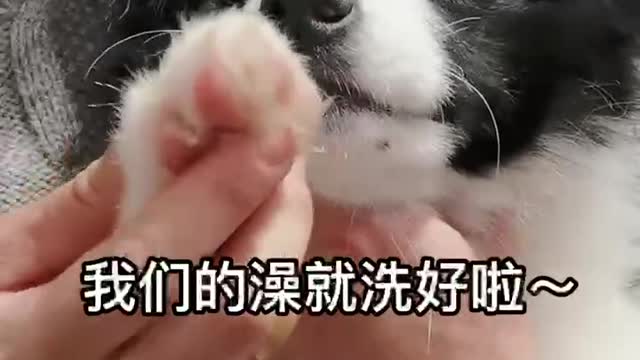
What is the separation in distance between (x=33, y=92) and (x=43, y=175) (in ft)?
0.19

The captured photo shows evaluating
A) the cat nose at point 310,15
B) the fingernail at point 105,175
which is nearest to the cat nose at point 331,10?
the cat nose at point 310,15

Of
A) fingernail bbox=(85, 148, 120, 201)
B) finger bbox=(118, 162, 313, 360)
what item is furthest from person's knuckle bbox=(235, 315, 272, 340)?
fingernail bbox=(85, 148, 120, 201)

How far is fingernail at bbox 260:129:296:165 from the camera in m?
0.37

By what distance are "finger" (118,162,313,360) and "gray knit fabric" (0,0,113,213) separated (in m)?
0.15

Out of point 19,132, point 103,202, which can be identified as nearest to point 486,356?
point 103,202

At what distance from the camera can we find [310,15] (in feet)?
1.48

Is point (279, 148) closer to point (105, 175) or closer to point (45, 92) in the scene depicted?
point (105, 175)

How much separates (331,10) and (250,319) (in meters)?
0.16

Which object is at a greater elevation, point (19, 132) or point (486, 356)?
point (19, 132)

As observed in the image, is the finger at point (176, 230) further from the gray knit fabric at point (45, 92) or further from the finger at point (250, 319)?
the gray knit fabric at point (45, 92)

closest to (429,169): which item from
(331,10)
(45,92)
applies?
(331,10)

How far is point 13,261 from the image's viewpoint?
50cm

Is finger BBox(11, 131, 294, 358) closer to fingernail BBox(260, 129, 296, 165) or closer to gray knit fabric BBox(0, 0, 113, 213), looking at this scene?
fingernail BBox(260, 129, 296, 165)

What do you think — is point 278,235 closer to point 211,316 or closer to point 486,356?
point 211,316
